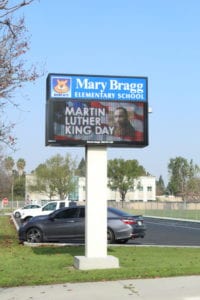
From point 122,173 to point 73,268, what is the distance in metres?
102

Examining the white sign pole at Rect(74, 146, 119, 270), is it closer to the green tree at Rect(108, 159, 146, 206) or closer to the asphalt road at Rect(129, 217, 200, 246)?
the asphalt road at Rect(129, 217, 200, 246)

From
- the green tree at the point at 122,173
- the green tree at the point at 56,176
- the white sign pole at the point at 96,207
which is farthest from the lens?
the green tree at the point at 122,173

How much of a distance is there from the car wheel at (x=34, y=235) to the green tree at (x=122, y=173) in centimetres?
9182

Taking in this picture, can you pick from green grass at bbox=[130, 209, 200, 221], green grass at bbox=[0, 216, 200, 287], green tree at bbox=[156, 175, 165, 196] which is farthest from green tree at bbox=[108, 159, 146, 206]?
green grass at bbox=[0, 216, 200, 287]

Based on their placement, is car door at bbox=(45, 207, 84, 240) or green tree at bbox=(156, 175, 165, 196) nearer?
car door at bbox=(45, 207, 84, 240)

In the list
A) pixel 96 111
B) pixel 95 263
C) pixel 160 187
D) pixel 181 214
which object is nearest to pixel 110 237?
pixel 95 263

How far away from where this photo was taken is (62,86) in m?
13.6

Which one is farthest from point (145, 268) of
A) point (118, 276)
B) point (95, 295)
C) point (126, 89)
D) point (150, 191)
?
point (150, 191)

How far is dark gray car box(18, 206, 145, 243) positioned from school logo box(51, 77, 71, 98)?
9612 millimetres

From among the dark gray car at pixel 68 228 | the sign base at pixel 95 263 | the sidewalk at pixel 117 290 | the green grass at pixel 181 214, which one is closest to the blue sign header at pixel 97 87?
the sign base at pixel 95 263

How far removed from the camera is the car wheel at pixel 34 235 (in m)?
Answer: 22.5

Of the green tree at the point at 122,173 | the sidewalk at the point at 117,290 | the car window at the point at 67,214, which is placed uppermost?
the green tree at the point at 122,173

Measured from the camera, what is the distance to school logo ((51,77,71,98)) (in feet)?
44.4

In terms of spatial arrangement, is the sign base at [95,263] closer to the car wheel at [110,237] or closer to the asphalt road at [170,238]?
the car wheel at [110,237]
